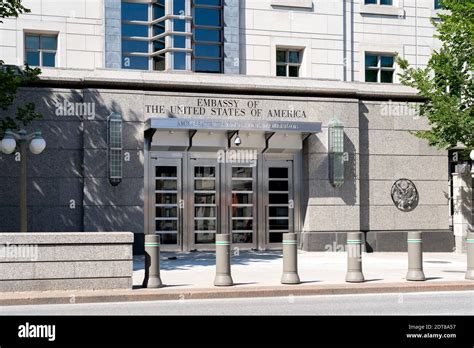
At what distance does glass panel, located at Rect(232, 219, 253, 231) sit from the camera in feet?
85.1

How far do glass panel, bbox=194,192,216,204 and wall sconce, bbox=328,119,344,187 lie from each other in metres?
4.06

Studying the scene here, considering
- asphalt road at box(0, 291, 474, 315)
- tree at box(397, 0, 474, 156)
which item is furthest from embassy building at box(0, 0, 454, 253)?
asphalt road at box(0, 291, 474, 315)

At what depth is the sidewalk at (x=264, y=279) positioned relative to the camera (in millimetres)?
14305

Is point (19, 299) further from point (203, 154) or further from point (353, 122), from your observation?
point (353, 122)

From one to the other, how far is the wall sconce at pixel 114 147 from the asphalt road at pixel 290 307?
1008 cm

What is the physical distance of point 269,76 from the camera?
2586cm

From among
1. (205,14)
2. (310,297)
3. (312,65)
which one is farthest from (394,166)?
(310,297)

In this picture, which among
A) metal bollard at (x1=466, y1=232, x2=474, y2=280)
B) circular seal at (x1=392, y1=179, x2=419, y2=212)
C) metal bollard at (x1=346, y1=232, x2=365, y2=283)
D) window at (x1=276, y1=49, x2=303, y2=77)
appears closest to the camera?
metal bollard at (x1=346, y1=232, x2=365, y2=283)

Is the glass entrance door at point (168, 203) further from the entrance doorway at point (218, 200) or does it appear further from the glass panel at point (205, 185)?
the glass panel at point (205, 185)

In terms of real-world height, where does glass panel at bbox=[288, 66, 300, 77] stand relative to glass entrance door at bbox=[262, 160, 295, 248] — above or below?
above

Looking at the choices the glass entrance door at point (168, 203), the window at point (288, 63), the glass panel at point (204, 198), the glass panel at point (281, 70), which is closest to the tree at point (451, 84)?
the window at point (288, 63)

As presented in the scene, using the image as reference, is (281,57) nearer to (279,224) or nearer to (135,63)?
(135,63)

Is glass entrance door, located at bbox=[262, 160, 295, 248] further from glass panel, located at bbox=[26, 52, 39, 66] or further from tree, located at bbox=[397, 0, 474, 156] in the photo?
glass panel, located at bbox=[26, 52, 39, 66]

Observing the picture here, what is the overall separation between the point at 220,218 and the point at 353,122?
5679 mm
